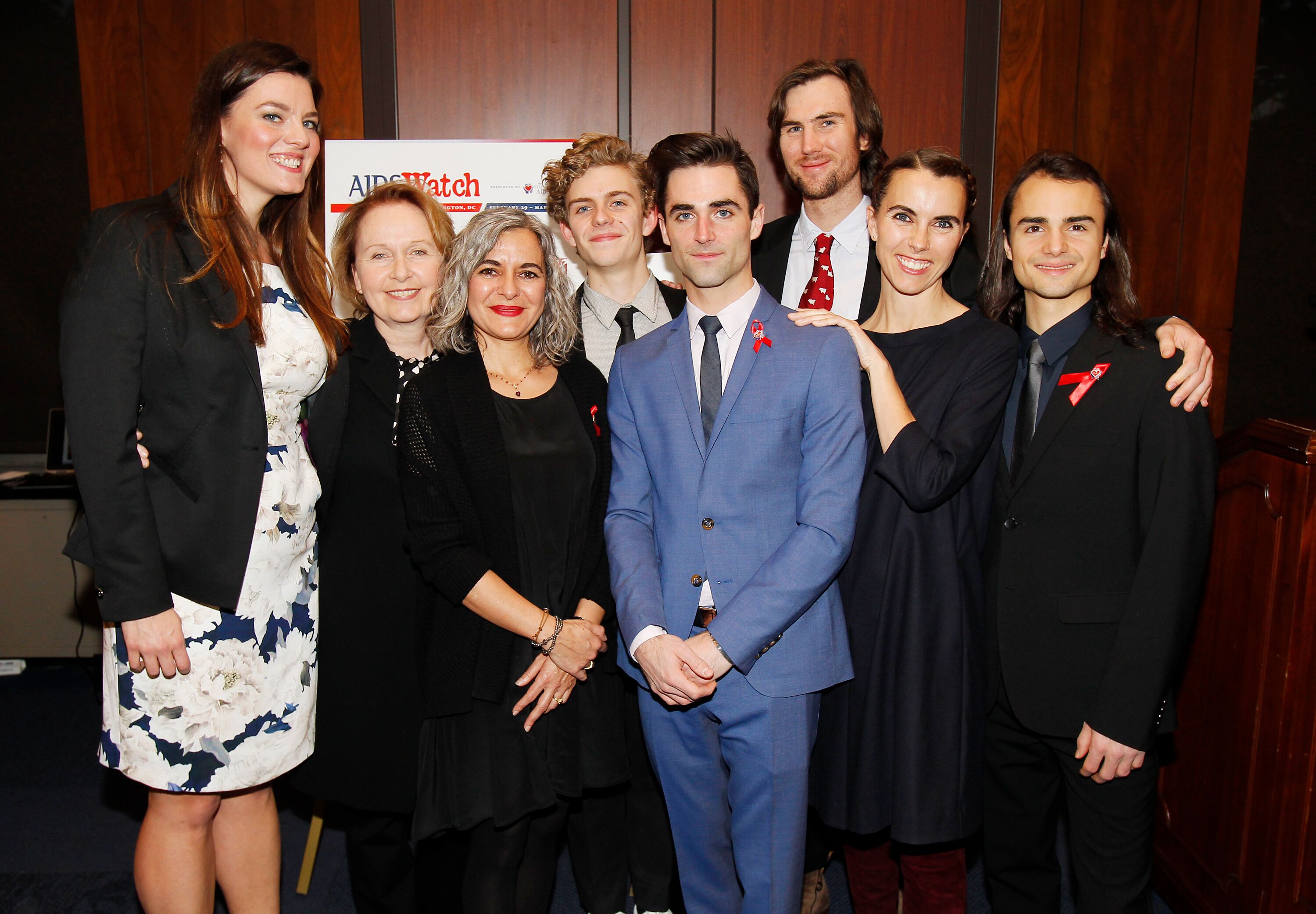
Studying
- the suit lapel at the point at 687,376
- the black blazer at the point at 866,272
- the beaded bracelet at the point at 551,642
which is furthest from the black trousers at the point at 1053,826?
the black blazer at the point at 866,272

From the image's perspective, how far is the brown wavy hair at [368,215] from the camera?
224 cm

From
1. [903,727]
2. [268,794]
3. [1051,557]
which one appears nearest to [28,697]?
[268,794]

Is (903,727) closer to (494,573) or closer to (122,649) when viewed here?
(494,573)

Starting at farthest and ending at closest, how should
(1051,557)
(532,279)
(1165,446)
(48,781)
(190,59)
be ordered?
(190,59) → (48,781) → (532,279) → (1051,557) → (1165,446)

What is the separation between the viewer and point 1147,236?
166 inches

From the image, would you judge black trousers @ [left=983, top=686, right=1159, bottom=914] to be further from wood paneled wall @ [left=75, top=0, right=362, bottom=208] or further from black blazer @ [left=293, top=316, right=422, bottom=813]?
wood paneled wall @ [left=75, top=0, right=362, bottom=208]

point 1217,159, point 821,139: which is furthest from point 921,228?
point 1217,159

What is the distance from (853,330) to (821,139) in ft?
3.93

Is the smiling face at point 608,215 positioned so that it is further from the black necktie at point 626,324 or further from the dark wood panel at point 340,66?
the dark wood panel at point 340,66

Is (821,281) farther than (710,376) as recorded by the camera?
Yes

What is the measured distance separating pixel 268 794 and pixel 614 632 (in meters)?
0.96

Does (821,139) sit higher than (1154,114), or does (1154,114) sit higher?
(1154,114)

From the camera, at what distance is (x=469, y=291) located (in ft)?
6.73

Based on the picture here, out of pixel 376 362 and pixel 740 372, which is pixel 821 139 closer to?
pixel 740 372
